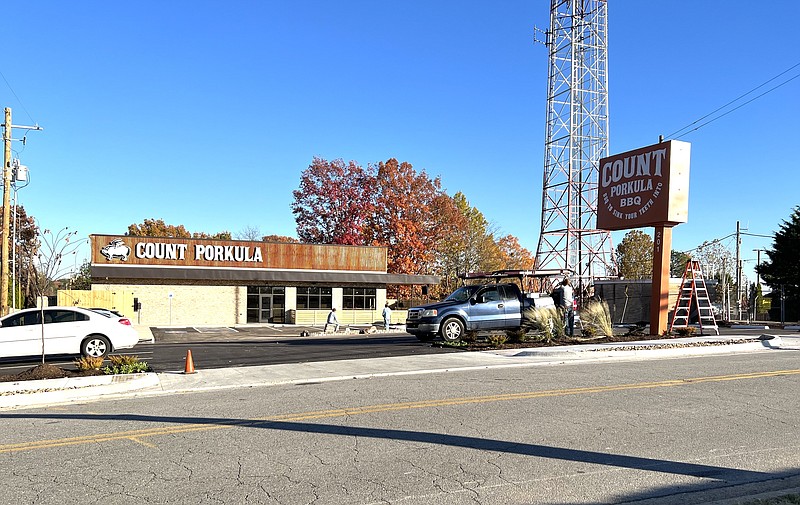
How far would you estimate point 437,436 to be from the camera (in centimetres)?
708

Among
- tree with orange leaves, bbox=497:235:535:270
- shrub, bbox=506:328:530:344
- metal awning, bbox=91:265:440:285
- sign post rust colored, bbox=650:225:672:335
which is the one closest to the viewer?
shrub, bbox=506:328:530:344

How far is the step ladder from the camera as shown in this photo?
1958cm

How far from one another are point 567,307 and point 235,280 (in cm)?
2565

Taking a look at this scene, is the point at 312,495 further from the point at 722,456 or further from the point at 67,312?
the point at 67,312

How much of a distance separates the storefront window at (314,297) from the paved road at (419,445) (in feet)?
102

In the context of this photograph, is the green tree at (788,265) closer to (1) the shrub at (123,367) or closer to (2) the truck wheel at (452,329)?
(2) the truck wheel at (452,329)

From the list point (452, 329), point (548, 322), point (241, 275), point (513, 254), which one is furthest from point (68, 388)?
point (513, 254)

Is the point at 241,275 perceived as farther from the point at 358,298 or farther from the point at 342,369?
the point at 342,369

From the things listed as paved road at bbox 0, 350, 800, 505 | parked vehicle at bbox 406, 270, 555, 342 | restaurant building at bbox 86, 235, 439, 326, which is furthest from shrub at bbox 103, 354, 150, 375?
restaurant building at bbox 86, 235, 439, 326

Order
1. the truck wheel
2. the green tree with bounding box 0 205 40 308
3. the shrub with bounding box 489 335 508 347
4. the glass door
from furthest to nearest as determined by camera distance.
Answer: the green tree with bounding box 0 205 40 308, the glass door, the truck wheel, the shrub with bounding box 489 335 508 347

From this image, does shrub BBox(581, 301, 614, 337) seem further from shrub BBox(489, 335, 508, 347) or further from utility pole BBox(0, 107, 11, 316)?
utility pole BBox(0, 107, 11, 316)

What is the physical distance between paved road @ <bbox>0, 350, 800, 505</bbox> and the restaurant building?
29318 millimetres

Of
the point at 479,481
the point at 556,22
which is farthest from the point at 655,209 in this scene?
the point at 556,22

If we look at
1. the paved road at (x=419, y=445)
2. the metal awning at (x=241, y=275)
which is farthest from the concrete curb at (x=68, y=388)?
the metal awning at (x=241, y=275)
